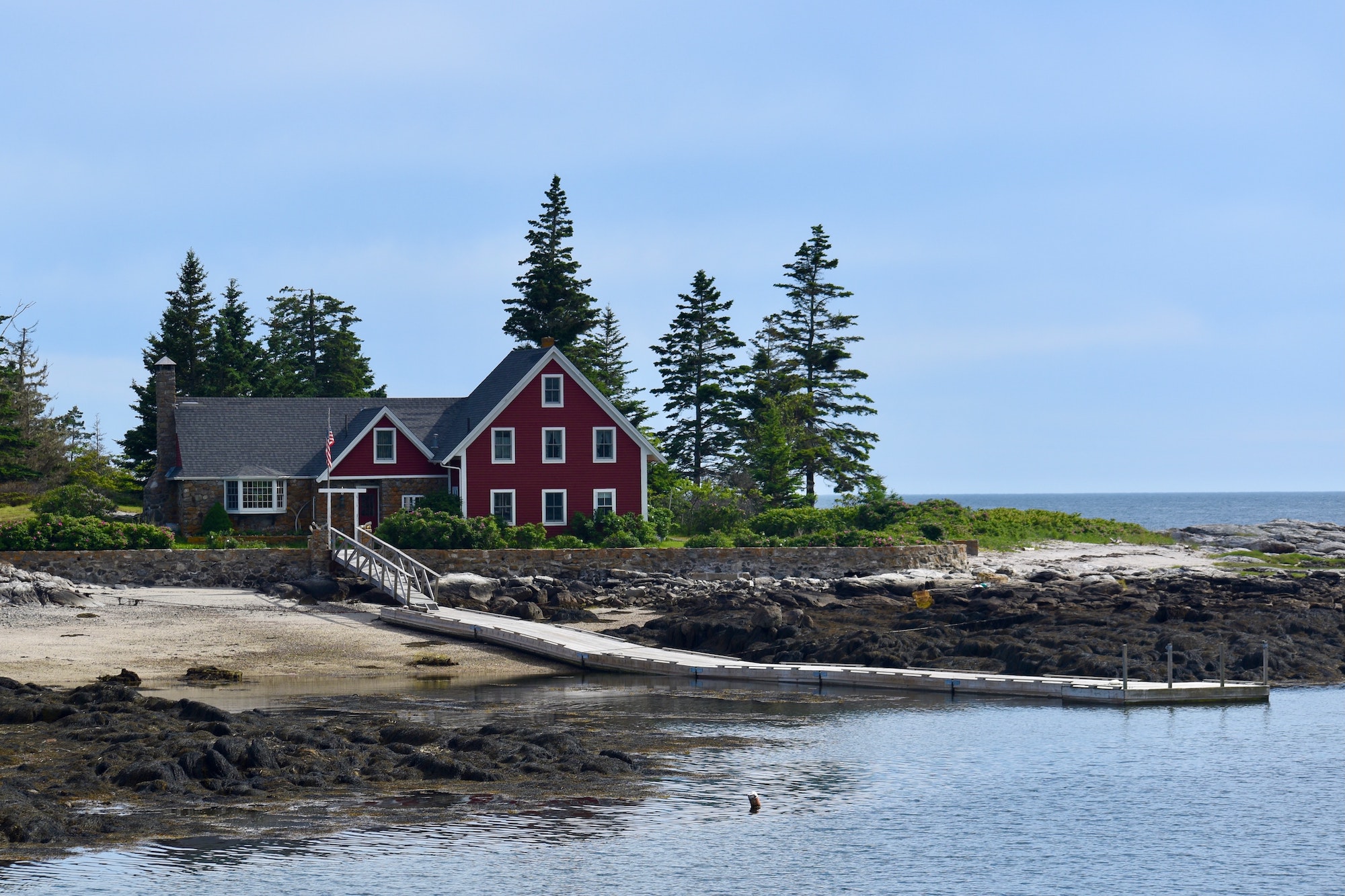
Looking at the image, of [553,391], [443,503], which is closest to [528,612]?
[443,503]

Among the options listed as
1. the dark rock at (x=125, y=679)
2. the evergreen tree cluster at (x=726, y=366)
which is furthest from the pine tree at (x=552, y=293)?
the dark rock at (x=125, y=679)

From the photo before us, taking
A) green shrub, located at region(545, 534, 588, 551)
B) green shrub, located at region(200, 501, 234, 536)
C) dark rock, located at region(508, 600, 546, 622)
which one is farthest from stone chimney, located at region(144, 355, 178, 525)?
dark rock, located at region(508, 600, 546, 622)

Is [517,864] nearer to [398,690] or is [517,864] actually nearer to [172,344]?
[398,690]

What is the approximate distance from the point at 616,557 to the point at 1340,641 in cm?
2238

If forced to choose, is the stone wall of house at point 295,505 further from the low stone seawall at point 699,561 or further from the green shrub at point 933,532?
the green shrub at point 933,532

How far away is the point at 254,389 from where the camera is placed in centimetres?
7500

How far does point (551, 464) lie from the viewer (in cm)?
5256

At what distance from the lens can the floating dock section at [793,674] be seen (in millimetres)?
29172

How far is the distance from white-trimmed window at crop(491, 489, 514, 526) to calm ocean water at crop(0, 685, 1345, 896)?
996 inches

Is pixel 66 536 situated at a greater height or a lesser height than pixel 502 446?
lesser

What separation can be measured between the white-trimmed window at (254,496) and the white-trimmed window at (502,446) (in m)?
A: 7.82

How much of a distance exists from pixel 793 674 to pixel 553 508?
22469mm

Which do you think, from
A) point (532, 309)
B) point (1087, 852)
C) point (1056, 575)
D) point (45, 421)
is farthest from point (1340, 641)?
point (45, 421)

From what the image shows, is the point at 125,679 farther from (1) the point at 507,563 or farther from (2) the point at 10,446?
(2) the point at 10,446
